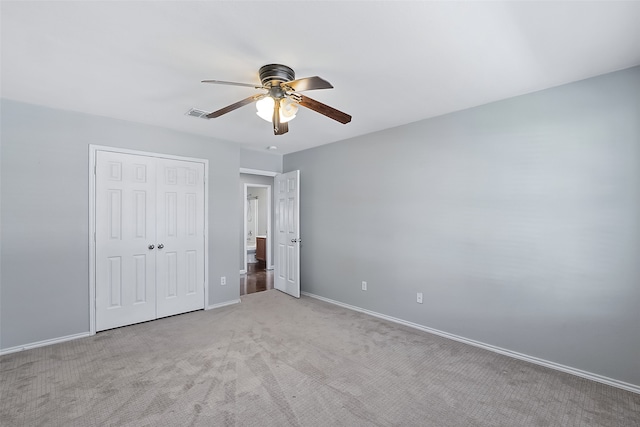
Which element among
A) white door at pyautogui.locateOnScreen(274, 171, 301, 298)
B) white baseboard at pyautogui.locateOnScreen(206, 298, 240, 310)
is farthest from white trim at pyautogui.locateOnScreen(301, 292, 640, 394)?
white baseboard at pyautogui.locateOnScreen(206, 298, 240, 310)

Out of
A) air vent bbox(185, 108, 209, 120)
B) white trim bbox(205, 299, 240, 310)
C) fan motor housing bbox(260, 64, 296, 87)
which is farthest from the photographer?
white trim bbox(205, 299, 240, 310)

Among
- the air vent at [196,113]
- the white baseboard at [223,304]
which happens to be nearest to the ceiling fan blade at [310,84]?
the air vent at [196,113]

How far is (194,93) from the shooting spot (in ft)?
8.73

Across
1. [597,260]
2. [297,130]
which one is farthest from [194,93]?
[597,260]

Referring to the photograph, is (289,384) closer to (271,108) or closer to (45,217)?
(271,108)

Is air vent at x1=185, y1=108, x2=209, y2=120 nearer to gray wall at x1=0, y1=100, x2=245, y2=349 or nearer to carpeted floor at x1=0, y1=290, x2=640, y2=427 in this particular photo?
gray wall at x1=0, y1=100, x2=245, y2=349

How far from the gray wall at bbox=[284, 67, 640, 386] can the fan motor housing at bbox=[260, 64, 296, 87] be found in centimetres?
197

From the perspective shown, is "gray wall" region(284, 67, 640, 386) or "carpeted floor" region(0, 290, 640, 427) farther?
"gray wall" region(284, 67, 640, 386)

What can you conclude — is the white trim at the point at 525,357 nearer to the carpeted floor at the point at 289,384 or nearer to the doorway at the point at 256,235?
the carpeted floor at the point at 289,384

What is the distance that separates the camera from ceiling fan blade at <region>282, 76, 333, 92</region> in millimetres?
1813

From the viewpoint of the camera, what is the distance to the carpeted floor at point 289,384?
6.40 ft

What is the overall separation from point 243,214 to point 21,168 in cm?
404

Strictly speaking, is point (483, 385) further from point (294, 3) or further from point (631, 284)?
point (294, 3)

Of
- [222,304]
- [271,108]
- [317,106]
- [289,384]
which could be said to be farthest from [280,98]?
[222,304]
